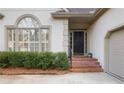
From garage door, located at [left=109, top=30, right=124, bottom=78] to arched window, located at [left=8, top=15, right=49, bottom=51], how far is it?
5.26 m

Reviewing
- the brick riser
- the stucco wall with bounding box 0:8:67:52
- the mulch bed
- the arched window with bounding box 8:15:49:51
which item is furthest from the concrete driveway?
the arched window with bounding box 8:15:49:51

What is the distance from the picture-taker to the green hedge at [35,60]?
1303cm

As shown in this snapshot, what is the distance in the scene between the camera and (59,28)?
48.7 ft

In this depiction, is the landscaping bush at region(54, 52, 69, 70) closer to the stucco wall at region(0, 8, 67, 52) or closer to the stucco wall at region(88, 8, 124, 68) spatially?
the stucco wall at region(0, 8, 67, 52)

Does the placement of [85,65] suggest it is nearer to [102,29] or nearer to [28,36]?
[102,29]

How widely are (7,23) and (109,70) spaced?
8128mm

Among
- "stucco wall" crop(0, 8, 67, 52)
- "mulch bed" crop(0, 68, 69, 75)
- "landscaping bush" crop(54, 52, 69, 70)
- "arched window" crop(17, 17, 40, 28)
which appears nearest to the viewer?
"mulch bed" crop(0, 68, 69, 75)

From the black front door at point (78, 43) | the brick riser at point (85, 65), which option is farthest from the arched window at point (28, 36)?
the black front door at point (78, 43)

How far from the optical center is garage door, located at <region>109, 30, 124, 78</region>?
9.93 metres

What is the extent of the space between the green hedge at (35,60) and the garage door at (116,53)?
118 inches
